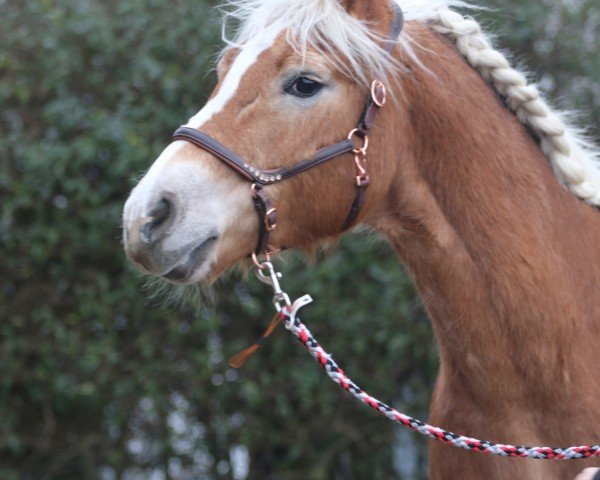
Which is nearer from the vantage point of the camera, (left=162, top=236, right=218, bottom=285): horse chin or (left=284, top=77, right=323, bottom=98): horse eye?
(left=162, top=236, right=218, bottom=285): horse chin

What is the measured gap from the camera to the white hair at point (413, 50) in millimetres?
2238

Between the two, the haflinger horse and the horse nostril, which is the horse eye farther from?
the horse nostril

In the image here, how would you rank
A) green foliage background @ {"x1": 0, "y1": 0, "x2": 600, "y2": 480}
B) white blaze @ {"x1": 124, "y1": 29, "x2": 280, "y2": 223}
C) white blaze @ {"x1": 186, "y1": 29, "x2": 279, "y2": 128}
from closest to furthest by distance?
white blaze @ {"x1": 124, "y1": 29, "x2": 280, "y2": 223} → white blaze @ {"x1": 186, "y1": 29, "x2": 279, "y2": 128} → green foliage background @ {"x1": 0, "y1": 0, "x2": 600, "y2": 480}

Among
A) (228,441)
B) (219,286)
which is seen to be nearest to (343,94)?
(219,286)

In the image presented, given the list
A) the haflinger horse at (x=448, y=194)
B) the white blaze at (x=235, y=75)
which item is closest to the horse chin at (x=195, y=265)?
the haflinger horse at (x=448, y=194)

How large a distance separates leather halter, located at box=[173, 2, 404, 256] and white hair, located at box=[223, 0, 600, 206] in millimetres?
62

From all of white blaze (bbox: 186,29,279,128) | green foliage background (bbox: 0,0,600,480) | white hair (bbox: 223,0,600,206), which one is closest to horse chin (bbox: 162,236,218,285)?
white blaze (bbox: 186,29,279,128)

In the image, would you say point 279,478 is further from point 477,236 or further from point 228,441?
point 477,236

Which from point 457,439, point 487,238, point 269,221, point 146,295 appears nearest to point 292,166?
point 269,221

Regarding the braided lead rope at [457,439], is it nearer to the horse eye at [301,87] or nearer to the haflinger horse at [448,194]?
the haflinger horse at [448,194]

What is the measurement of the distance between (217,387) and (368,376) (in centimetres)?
77

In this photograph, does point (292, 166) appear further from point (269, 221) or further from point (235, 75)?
point (235, 75)

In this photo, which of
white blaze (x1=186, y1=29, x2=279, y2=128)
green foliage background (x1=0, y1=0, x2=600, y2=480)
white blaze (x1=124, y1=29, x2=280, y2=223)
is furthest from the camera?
green foliage background (x1=0, y1=0, x2=600, y2=480)

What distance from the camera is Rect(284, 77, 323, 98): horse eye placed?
222 centimetres
